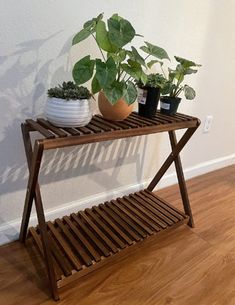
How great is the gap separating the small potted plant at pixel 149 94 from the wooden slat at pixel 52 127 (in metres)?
0.38

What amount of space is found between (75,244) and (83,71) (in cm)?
66

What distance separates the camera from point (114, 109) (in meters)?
1.02

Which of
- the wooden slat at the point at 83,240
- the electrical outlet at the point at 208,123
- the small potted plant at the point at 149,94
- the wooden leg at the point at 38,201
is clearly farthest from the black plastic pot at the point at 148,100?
the electrical outlet at the point at 208,123

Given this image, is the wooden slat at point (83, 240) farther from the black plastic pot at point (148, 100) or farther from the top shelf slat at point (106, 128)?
the black plastic pot at point (148, 100)

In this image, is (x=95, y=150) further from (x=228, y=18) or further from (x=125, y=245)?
(x=228, y=18)

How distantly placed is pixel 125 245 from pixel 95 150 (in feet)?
1.45

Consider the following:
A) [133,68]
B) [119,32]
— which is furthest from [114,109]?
[119,32]

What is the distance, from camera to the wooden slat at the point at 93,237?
109 cm

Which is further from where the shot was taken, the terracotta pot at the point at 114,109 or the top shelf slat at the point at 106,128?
the terracotta pot at the point at 114,109

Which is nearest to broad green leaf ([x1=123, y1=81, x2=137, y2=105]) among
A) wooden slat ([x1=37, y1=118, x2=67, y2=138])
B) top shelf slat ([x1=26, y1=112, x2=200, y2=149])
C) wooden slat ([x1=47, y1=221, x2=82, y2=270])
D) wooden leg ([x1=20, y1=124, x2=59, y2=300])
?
top shelf slat ([x1=26, y1=112, x2=200, y2=149])

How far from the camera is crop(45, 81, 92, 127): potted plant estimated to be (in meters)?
0.88

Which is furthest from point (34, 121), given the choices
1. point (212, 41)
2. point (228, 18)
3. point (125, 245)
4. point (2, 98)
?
point (228, 18)

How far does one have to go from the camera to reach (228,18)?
1.59 m

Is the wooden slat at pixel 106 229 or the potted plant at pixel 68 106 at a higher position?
the potted plant at pixel 68 106
